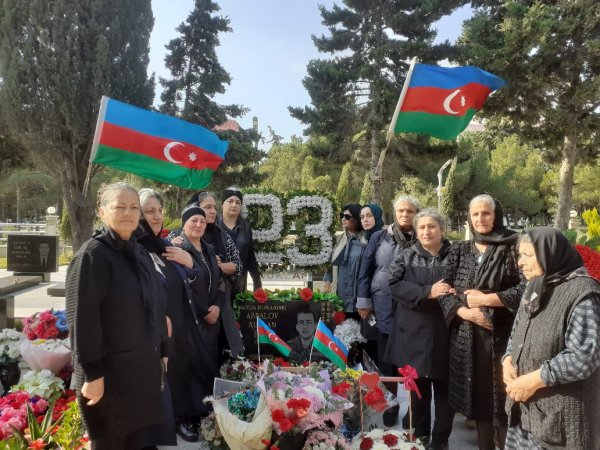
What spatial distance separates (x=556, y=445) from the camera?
6.48ft

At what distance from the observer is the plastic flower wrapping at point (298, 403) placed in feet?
7.66

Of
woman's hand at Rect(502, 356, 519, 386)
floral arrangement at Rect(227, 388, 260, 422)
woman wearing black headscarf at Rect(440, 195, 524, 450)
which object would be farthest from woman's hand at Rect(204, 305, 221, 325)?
woman's hand at Rect(502, 356, 519, 386)

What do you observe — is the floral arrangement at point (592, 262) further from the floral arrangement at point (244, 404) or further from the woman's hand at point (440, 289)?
the floral arrangement at point (244, 404)

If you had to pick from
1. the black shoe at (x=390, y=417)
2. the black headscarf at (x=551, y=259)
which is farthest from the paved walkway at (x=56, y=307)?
the black headscarf at (x=551, y=259)

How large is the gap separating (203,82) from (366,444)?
50.3 ft

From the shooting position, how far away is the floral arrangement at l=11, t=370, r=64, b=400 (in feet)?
10.1

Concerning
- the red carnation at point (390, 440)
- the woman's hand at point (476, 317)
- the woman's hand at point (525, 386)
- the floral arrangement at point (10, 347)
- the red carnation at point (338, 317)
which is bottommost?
the red carnation at point (390, 440)

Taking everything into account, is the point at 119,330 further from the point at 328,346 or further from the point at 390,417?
the point at 390,417

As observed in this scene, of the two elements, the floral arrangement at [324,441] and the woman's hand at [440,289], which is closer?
the floral arrangement at [324,441]

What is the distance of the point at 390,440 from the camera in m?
2.49

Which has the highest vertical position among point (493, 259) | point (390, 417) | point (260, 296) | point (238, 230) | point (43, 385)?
point (238, 230)

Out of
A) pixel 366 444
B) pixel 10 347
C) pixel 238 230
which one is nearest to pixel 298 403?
pixel 366 444

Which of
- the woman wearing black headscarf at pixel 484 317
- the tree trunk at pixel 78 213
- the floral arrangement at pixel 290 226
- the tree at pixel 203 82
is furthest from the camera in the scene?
the tree at pixel 203 82

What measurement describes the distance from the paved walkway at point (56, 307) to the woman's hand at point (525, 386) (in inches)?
60.9
